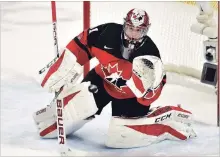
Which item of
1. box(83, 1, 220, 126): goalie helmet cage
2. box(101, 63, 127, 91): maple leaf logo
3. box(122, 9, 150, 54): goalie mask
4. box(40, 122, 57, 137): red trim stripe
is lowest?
box(40, 122, 57, 137): red trim stripe

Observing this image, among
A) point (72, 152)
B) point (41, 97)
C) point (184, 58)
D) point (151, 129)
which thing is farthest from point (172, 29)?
point (72, 152)

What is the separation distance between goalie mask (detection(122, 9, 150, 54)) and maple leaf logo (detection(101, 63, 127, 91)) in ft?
0.19

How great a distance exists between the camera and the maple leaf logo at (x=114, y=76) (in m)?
1.33

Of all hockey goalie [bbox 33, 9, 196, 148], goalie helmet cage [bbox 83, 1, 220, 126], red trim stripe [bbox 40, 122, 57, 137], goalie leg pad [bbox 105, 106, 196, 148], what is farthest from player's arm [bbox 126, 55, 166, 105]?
goalie helmet cage [bbox 83, 1, 220, 126]

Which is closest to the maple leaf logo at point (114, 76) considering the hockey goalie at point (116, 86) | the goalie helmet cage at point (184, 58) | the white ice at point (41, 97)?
the hockey goalie at point (116, 86)

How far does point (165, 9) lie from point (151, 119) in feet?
2.41

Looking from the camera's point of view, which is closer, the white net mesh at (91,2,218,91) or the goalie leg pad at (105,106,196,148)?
the goalie leg pad at (105,106,196,148)

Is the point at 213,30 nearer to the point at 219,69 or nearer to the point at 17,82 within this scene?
the point at 219,69

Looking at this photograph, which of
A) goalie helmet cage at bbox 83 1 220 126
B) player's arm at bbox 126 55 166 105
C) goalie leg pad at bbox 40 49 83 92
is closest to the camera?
player's arm at bbox 126 55 166 105

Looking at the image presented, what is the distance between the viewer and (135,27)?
4.17ft

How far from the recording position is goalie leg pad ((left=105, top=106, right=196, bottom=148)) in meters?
1.37

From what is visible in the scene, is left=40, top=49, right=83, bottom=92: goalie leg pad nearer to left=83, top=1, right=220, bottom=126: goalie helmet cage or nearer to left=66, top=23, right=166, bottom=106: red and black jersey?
left=66, top=23, right=166, bottom=106: red and black jersey

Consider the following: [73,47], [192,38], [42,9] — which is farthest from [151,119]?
[42,9]

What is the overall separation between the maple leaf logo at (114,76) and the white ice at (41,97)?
15 cm
